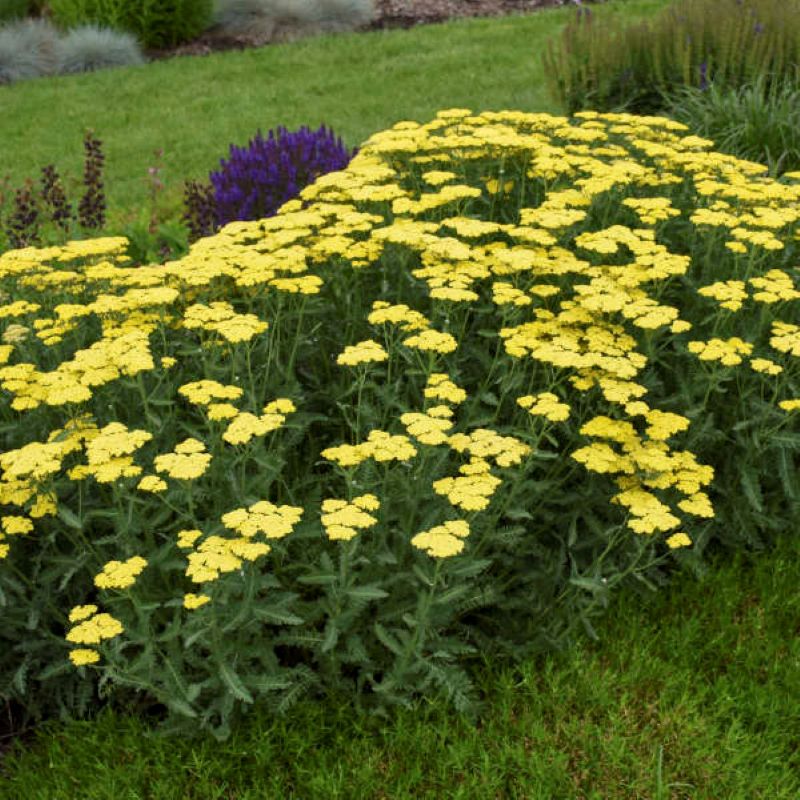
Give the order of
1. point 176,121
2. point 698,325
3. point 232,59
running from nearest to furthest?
point 698,325, point 176,121, point 232,59

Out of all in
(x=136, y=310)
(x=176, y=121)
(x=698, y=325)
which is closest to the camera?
(x=136, y=310)

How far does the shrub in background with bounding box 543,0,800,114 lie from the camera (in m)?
7.44

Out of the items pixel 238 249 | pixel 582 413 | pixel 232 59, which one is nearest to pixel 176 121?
Result: pixel 232 59

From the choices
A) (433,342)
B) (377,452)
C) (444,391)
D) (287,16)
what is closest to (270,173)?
(433,342)

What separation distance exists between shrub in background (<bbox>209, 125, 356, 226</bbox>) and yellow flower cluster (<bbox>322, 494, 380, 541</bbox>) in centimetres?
326

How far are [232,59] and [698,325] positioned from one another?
37.1 ft

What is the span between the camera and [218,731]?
274cm

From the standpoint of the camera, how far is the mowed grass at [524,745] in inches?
110

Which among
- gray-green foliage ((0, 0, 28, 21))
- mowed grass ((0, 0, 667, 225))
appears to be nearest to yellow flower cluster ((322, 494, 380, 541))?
mowed grass ((0, 0, 667, 225))

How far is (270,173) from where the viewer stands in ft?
18.2

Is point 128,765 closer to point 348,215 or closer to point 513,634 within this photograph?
point 513,634

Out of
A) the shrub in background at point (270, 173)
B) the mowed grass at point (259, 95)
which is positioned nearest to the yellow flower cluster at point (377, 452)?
the shrub in background at point (270, 173)

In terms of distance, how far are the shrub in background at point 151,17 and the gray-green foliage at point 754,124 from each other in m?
10.2

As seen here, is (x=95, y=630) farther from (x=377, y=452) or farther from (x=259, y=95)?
(x=259, y=95)
